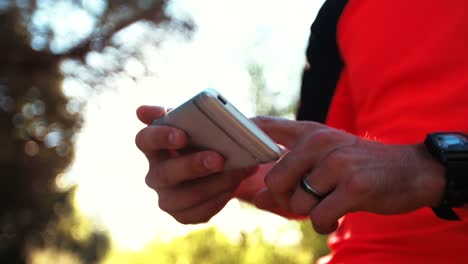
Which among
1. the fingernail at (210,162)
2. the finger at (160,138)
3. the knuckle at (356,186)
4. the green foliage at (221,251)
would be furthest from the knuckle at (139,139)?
the green foliage at (221,251)

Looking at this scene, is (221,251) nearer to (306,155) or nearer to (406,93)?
(406,93)

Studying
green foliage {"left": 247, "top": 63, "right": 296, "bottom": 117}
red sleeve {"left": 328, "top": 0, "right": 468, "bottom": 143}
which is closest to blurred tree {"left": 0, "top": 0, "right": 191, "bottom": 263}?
green foliage {"left": 247, "top": 63, "right": 296, "bottom": 117}

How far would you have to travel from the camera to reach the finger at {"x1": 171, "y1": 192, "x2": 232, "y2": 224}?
94 centimetres

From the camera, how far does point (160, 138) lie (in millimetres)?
812

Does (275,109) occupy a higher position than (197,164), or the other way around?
(197,164)

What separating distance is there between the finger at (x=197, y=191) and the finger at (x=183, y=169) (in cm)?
2

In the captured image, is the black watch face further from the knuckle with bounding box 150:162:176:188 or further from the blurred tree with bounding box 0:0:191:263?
the blurred tree with bounding box 0:0:191:263

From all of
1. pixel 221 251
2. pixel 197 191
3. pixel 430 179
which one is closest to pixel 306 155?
pixel 430 179

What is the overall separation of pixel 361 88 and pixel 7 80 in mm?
7290

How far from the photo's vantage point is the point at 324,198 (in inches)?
25.8

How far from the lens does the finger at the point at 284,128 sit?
735mm

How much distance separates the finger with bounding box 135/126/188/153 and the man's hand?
0.15m

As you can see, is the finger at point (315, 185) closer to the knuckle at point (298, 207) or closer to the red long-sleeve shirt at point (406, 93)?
the knuckle at point (298, 207)

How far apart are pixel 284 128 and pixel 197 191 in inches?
8.5
